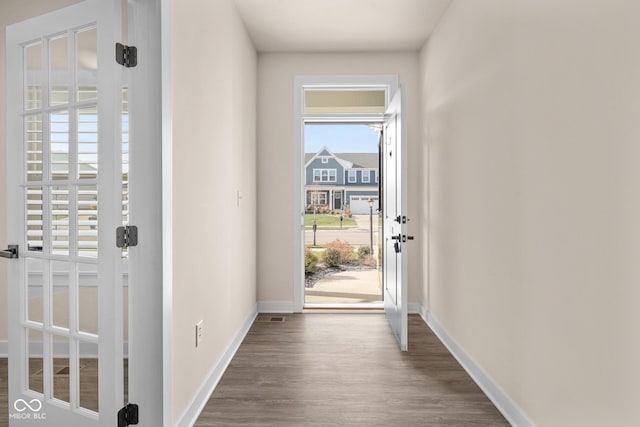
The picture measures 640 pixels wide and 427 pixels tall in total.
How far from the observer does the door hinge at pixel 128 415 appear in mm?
1675

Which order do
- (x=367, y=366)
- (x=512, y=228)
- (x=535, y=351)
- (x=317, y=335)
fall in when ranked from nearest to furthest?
(x=535, y=351) < (x=512, y=228) < (x=367, y=366) < (x=317, y=335)

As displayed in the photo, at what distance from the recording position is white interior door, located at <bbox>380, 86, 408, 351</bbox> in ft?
10.4

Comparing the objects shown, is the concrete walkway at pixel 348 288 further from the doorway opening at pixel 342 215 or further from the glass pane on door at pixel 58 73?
the glass pane on door at pixel 58 73

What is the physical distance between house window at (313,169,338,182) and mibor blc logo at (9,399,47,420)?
11.0 feet

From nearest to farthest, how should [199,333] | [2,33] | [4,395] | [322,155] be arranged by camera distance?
[199,333], [4,395], [2,33], [322,155]

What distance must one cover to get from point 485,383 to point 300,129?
2.86 metres

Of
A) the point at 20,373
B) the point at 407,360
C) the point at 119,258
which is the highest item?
the point at 119,258

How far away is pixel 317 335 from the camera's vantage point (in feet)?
11.5

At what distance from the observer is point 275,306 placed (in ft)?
13.9

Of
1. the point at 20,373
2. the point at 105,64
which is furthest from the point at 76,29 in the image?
the point at 20,373

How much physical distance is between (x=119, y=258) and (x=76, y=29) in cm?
99

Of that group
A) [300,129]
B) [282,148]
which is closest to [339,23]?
[300,129]

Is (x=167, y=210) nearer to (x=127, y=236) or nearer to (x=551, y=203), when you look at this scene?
(x=127, y=236)

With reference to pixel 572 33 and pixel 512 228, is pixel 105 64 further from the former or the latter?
pixel 512 228
